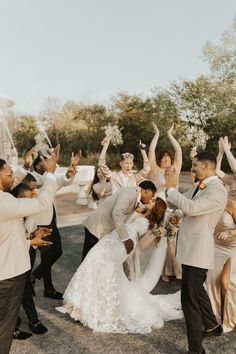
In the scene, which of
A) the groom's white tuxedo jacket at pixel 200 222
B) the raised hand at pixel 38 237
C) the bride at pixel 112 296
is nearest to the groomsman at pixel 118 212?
the bride at pixel 112 296

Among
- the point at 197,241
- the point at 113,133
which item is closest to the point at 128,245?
the point at 197,241

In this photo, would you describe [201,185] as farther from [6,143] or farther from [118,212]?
[6,143]

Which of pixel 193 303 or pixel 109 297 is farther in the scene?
pixel 109 297

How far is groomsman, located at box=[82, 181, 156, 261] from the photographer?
4371 mm

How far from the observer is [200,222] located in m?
3.59

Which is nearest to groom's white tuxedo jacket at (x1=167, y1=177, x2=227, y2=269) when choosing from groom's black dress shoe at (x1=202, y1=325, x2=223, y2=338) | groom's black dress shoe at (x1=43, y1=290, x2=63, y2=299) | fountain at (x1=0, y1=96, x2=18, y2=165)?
groom's black dress shoe at (x1=202, y1=325, x2=223, y2=338)

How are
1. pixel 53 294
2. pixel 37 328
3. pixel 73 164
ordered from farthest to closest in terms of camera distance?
pixel 53 294 → pixel 73 164 → pixel 37 328

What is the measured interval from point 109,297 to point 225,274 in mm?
1484

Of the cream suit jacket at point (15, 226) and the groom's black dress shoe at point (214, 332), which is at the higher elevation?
the cream suit jacket at point (15, 226)

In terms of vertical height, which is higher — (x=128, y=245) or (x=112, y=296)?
(x=128, y=245)

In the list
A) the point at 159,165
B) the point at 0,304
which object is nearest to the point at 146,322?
the point at 0,304

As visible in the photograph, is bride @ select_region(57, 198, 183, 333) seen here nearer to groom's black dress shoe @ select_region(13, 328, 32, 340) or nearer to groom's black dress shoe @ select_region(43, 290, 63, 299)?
groom's black dress shoe @ select_region(13, 328, 32, 340)

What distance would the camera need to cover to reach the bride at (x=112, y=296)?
425cm

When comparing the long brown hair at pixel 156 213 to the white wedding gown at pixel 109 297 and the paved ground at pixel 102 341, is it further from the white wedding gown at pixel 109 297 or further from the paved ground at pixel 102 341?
the paved ground at pixel 102 341
